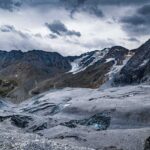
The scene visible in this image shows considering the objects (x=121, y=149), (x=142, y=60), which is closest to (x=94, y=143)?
(x=121, y=149)

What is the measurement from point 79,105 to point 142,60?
9026cm

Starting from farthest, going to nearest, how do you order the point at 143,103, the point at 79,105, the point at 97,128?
the point at 79,105 → the point at 143,103 → the point at 97,128

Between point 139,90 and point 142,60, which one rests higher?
point 142,60

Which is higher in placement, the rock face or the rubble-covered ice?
the rock face

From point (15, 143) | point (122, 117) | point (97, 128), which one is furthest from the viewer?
point (122, 117)

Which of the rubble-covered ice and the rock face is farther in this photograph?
the rock face

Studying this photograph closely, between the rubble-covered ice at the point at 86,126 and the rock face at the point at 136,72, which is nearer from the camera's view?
the rubble-covered ice at the point at 86,126

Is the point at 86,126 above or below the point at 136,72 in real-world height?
below

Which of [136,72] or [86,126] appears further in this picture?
[136,72]

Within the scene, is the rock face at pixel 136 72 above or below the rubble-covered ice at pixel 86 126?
above

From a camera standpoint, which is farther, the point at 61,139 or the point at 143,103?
the point at 143,103

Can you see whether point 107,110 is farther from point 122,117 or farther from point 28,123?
point 28,123

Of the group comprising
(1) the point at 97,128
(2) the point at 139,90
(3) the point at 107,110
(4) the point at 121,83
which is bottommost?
(1) the point at 97,128

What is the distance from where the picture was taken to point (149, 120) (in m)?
68.0
